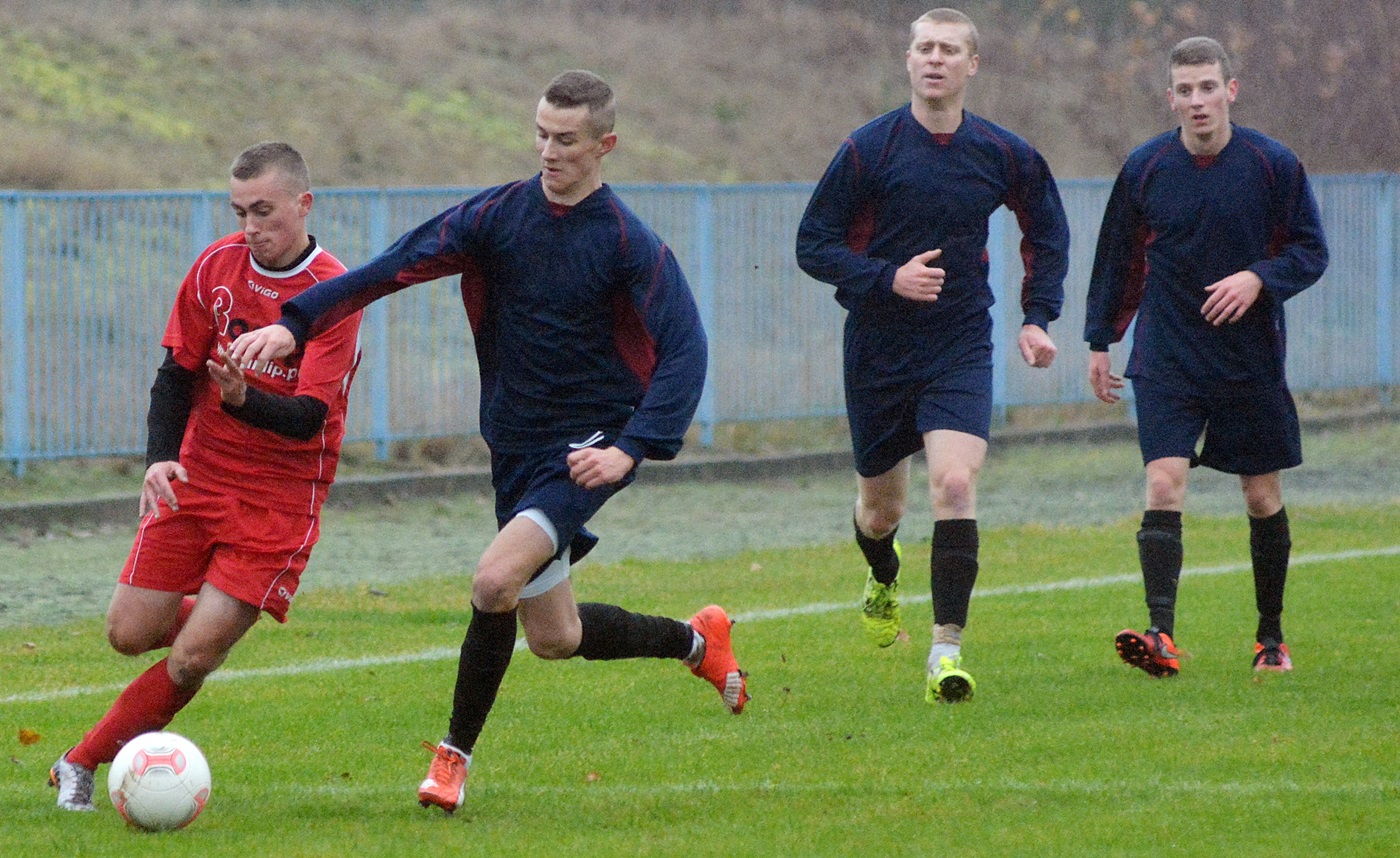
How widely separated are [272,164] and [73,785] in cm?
171

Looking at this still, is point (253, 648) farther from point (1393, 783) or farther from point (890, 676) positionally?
point (1393, 783)

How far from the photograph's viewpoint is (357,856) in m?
5.12

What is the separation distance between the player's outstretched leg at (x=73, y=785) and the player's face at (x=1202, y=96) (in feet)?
14.1

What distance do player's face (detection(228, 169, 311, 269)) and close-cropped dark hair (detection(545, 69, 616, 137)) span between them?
78 centimetres

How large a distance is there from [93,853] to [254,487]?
120 cm

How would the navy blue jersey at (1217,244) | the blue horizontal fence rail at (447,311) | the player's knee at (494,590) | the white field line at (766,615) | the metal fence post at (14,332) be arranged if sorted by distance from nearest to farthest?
the player's knee at (494,590) < the navy blue jersey at (1217,244) < the white field line at (766,615) < the metal fence post at (14,332) < the blue horizontal fence rail at (447,311)

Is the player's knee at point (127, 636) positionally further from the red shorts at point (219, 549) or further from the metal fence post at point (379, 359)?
the metal fence post at point (379, 359)

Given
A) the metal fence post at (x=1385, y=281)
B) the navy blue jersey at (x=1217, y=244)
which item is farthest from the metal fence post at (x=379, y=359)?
the metal fence post at (x=1385, y=281)

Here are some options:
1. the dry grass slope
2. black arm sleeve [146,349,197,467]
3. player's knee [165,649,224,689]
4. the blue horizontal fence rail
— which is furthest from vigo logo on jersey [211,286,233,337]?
the dry grass slope

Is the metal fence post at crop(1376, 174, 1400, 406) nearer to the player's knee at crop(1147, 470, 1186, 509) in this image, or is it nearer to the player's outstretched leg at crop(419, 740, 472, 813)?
the player's knee at crop(1147, 470, 1186, 509)

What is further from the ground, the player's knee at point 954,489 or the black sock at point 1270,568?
the player's knee at point 954,489

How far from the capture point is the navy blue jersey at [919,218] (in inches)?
297

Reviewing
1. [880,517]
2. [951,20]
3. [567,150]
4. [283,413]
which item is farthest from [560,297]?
[880,517]

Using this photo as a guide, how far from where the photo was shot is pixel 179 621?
609 centimetres
